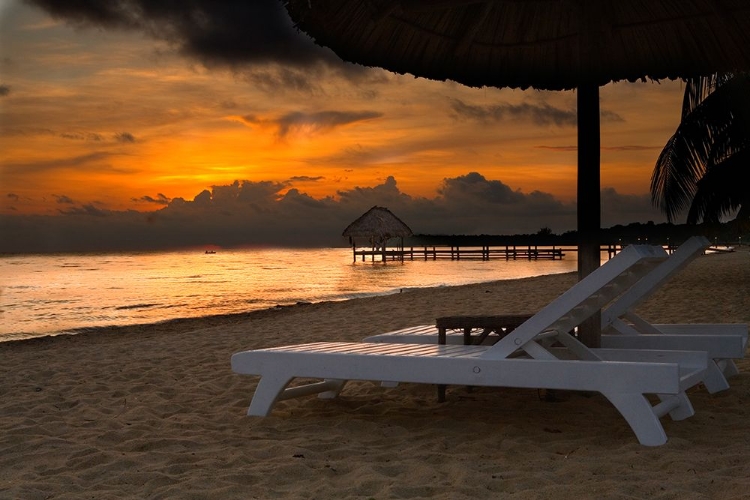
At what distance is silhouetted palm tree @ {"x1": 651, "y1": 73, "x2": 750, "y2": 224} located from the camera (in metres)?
14.3

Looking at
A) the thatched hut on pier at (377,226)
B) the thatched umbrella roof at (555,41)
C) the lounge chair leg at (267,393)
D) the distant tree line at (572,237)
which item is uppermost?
the thatched umbrella roof at (555,41)

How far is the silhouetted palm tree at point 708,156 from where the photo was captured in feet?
47.1

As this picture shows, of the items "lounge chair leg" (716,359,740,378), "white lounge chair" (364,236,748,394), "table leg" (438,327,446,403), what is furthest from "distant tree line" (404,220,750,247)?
"lounge chair leg" (716,359,740,378)

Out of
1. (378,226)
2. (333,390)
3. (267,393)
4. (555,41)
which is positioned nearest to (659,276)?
(555,41)

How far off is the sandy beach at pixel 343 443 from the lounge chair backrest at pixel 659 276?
2.10ft

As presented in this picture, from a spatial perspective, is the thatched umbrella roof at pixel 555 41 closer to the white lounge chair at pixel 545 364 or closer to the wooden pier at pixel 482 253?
the white lounge chair at pixel 545 364

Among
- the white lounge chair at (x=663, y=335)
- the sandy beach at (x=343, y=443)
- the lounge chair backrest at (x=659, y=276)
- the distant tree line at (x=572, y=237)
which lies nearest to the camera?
the sandy beach at (x=343, y=443)

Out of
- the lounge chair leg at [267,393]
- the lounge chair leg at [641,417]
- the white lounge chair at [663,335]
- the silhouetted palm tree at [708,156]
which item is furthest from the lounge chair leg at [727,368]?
the silhouetted palm tree at [708,156]

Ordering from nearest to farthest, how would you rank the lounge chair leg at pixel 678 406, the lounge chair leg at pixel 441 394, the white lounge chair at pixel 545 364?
the white lounge chair at pixel 545 364 < the lounge chair leg at pixel 678 406 < the lounge chair leg at pixel 441 394

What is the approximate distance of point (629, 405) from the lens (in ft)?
11.9

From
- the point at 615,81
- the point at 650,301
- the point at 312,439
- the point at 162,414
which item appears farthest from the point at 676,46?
the point at 650,301

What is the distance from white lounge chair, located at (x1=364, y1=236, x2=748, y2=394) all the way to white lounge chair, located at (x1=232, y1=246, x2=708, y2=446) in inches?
19.6

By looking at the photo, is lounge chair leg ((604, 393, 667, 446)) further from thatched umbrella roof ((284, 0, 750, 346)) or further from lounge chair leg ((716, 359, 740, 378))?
lounge chair leg ((716, 359, 740, 378))

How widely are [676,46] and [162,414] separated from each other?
442 cm
